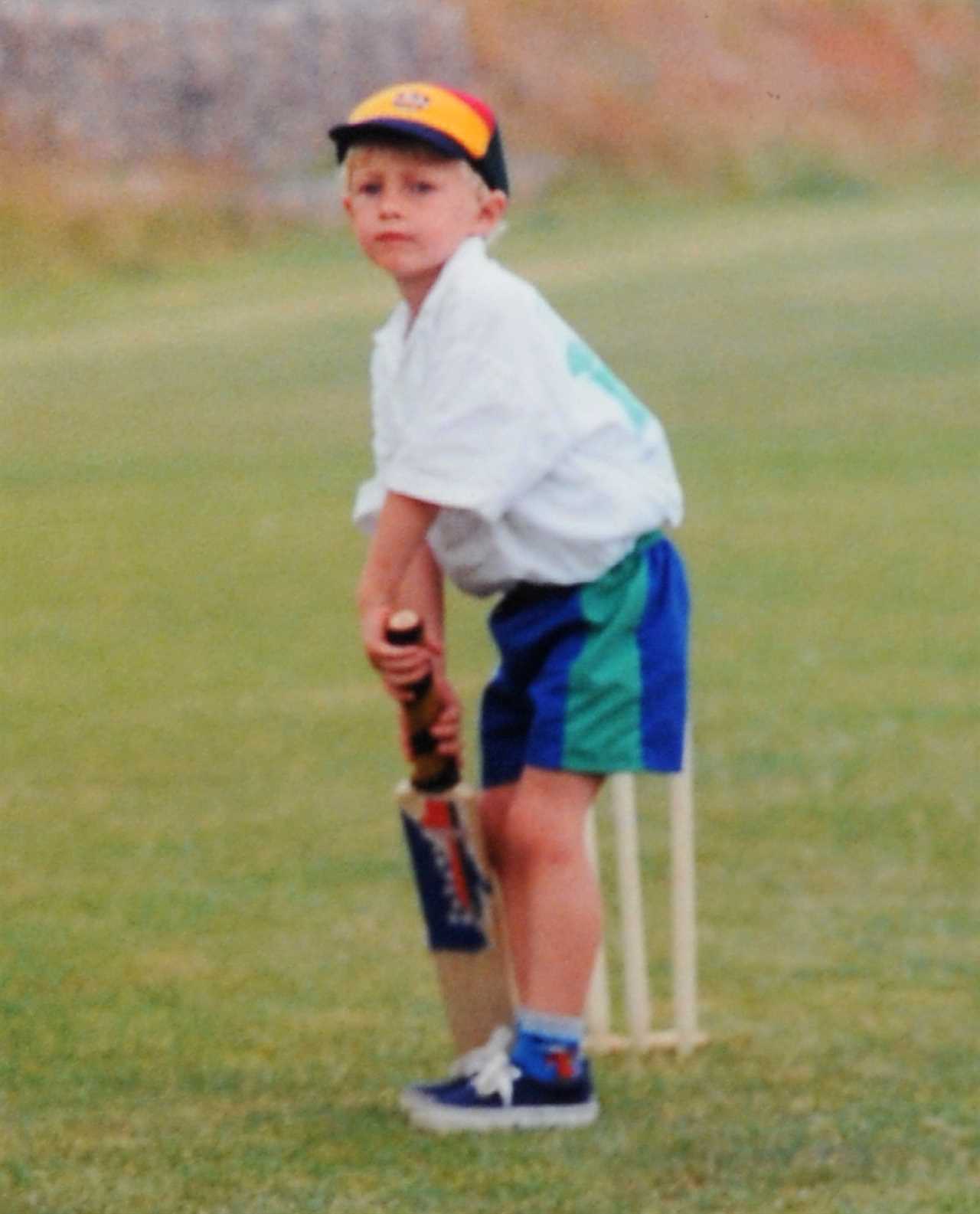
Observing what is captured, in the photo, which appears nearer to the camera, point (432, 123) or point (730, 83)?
point (432, 123)

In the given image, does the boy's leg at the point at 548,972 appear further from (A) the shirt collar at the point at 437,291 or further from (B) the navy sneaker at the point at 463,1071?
(A) the shirt collar at the point at 437,291

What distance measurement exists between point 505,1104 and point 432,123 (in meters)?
1.28

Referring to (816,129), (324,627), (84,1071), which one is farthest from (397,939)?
(816,129)

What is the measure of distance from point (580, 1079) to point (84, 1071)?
2.47 ft

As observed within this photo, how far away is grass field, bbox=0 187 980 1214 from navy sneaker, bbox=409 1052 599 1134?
0.21ft

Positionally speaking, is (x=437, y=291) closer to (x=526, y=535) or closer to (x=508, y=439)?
(x=508, y=439)

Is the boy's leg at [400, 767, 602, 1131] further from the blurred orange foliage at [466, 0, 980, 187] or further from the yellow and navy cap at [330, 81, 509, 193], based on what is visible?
the blurred orange foliage at [466, 0, 980, 187]

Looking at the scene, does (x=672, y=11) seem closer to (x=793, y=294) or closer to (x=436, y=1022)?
(x=793, y=294)

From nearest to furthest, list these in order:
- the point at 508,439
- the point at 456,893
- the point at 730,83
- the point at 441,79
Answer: the point at 508,439
the point at 456,893
the point at 441,79
the point at 730,83

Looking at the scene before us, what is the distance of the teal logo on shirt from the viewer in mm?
4008

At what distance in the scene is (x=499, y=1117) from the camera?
Answer: 156 inches

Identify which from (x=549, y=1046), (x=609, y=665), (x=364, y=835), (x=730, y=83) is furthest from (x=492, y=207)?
(x=730, y=83)

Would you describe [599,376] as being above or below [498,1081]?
above

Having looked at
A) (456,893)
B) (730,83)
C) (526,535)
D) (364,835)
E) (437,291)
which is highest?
(730,83)
